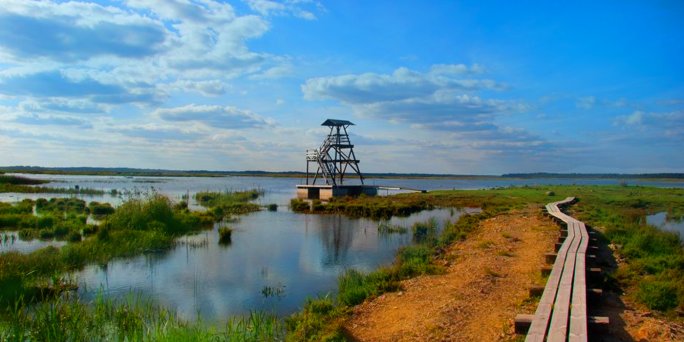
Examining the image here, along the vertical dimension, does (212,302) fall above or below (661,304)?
below

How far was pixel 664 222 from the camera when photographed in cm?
2472

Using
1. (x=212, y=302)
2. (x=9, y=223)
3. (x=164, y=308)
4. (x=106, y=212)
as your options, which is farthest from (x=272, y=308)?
(x=106, y=212)

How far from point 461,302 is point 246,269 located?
24.3 feet

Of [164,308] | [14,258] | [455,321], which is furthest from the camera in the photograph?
[14,258]

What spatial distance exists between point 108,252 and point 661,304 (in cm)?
1465

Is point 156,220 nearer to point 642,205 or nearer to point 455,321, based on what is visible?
point 455,321

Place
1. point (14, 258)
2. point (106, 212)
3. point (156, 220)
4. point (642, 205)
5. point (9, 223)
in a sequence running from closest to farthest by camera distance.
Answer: point (14, 258) → point (156, 220) → point (9, 223) → point (106, 212) → point (642, 205)

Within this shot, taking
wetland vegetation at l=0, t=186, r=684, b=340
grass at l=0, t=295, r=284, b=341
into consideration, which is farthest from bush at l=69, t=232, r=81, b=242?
grass at l=0, t=295, r=284, b=341

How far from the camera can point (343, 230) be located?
23578 mm

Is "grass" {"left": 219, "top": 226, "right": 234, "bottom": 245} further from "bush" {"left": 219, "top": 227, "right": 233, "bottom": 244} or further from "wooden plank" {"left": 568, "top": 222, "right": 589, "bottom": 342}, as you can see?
"wooden plank" {"left": 568, "top": 222, "right": 589, "bottom": 342}

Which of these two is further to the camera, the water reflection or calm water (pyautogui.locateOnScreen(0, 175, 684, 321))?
the water reflection

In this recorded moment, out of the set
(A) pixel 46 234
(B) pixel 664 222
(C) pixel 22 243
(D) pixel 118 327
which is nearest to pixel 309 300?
(D) pixel 118 327

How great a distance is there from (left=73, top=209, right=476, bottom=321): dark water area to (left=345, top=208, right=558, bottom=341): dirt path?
88.0 inches

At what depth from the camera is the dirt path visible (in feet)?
24.3
